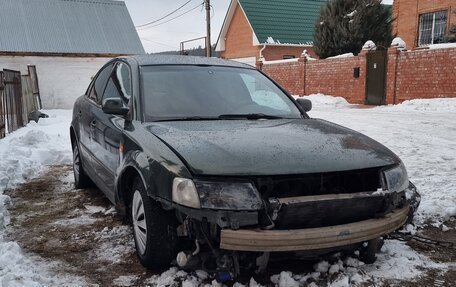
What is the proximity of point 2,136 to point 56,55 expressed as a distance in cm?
1298

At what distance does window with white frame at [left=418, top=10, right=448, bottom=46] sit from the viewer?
19.4 m

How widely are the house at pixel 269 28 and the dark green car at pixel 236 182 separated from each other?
2374cm

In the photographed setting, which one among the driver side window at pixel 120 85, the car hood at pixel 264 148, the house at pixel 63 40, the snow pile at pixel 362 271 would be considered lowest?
the snow pile at pixel 362 271

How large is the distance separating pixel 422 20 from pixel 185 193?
21.1 meters

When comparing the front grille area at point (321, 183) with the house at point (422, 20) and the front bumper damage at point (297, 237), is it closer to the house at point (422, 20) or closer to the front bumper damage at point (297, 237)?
the front bumper damage at point (297, 237)

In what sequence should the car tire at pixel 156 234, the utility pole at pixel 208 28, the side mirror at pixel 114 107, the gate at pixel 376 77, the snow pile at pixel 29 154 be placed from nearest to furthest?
the car tire at pixel 156 234, the side mirror at pixel 114 107, the snow pile at pixel 29 154, the gate at pixel 376 77, the utility pole at pixel 208 28

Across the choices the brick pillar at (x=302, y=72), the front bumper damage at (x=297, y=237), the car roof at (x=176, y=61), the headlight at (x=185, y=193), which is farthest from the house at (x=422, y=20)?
the headlight at (x=185, y=193)

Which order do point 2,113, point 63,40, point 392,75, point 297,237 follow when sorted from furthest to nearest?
1. point 63,40
2. point 392,75
3. point 2,113
4. point 297,237

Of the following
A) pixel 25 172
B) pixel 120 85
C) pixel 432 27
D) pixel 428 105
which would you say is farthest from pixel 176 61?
pixel 432 27

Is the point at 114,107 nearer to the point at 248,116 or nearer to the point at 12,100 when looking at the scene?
the point at 248,116

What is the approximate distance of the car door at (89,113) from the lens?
185 inches

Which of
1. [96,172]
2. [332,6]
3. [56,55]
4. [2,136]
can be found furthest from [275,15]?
[96,172]

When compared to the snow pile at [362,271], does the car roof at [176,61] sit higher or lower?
higher

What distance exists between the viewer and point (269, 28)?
28.4m
